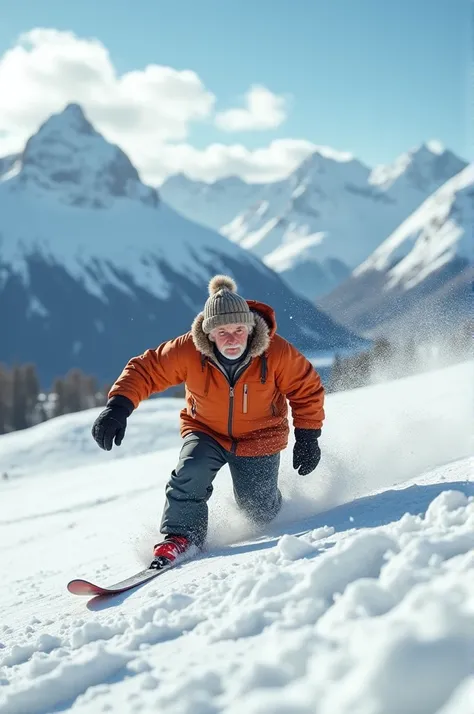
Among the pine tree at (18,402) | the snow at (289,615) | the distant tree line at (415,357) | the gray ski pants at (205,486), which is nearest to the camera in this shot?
the snow at (289,615)

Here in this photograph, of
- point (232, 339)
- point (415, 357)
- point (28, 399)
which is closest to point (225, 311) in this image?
point (232, 339)

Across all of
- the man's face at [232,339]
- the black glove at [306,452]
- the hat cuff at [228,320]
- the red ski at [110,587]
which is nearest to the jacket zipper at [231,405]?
the man's face at [232,339]

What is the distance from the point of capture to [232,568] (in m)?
3.44

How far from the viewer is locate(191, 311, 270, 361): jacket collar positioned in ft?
14.9

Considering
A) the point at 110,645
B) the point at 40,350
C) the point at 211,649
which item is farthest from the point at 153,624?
the point at 40,350

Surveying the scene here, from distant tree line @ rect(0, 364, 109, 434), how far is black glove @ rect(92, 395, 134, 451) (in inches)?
1973

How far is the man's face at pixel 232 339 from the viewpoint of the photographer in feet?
14.8

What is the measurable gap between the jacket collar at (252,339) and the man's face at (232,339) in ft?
0.20

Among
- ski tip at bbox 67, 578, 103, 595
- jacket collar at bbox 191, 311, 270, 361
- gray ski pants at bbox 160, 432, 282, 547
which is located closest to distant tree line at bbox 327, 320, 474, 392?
gray ski pants at bbox 160, 432, 282, 547

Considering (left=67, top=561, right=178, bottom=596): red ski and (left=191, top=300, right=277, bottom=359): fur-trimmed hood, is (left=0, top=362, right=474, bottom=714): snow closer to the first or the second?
(left=67, top=561, right=178, bottom=596): red ski

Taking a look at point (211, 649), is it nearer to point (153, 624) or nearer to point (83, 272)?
point (153, 624)

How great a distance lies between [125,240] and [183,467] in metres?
192

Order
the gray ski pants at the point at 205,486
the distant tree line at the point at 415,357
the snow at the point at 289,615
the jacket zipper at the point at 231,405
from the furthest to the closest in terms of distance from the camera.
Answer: the distant tree line at the point at 415,357
the jacket zipper at the point at 231,405
the gray ski pants at the point at 205,486
the snow at the point at 289,615

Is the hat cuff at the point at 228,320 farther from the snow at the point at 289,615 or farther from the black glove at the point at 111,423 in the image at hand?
the snow at the point at 289,615
